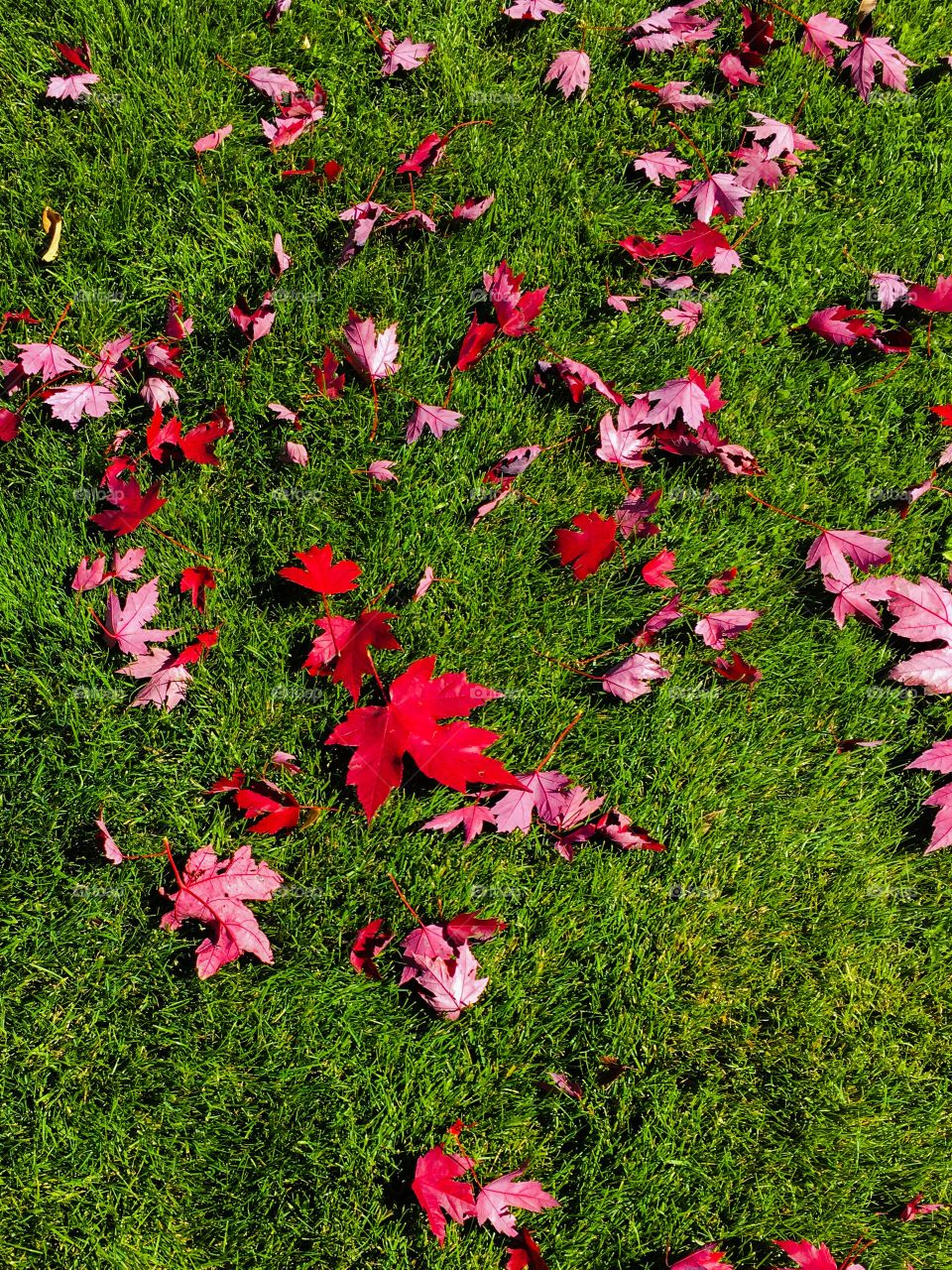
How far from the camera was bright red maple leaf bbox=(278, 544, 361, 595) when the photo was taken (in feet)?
7.73

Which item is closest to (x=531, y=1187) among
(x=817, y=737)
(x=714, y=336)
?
(x=817, y=737)

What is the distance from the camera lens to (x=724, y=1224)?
196cm

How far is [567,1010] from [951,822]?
3.43 feet

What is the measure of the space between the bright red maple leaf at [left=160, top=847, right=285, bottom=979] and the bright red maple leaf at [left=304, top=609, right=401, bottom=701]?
1.53 feet

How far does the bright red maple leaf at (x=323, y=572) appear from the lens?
236 centimetres

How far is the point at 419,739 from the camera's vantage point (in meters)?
2.22

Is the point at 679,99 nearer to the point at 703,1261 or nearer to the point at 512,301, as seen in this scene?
the point at 512,301

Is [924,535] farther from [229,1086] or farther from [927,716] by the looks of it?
[229,1086]

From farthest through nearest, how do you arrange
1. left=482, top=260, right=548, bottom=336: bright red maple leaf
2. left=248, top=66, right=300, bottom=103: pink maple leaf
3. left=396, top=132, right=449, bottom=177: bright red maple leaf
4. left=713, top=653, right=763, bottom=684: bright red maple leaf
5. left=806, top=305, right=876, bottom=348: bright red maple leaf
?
left=248, top=66, right=300, bottom=103: pink maple leaf, left=396, top=132, right=449, bottom=177: bright red maple leaf, left=806, top=305, right=876, bottom=348: bright red maple leaf, left=482, top=260, right=548, bottom=336: bright red maple leaf, left=713, top=653, right=763, bottom=684: bright red maple leaf

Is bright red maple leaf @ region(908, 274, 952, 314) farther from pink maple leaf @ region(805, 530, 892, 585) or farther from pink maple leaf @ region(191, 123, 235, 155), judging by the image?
pink maple leaf @ region(191, 123, 235, 155)

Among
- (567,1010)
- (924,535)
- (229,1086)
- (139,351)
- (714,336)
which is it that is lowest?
(229,1086)

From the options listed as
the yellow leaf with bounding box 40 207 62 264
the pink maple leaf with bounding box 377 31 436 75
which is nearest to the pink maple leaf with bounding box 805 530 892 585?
the pink maple leaf with bounding box 377 31 436 75

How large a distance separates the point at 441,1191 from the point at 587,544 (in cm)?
153

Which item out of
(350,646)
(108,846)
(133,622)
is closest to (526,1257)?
(108,846)
